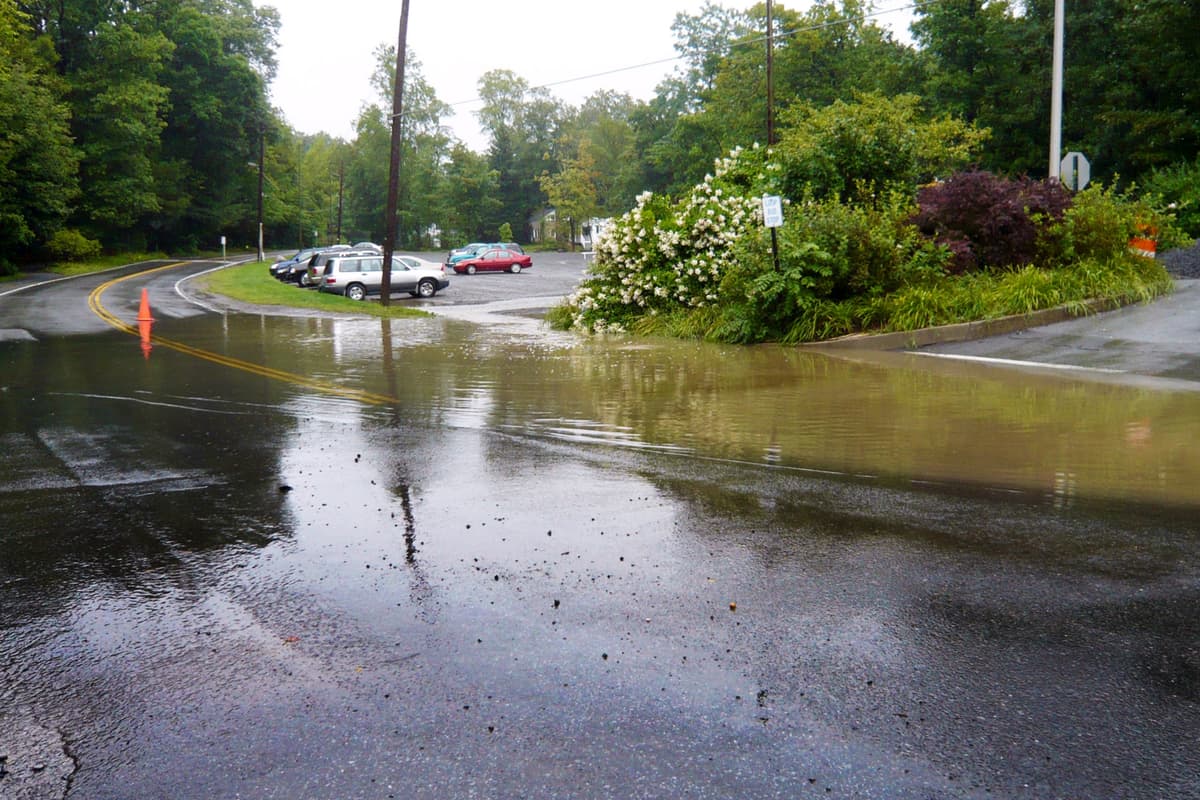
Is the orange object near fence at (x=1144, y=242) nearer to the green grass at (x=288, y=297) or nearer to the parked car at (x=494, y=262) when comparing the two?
the green grass at (x=288, y=297)

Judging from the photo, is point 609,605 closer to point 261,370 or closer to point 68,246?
point 261,370

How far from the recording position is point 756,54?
6538cm

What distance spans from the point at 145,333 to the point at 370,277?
15790 mm

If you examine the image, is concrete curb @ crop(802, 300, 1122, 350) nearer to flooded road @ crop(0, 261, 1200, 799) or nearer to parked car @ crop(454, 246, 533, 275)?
flooded road @ crop(0, 261, 1200, 799)

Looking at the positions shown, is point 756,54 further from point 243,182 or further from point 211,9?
point 211,9

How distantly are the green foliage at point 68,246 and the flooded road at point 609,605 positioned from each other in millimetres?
53491

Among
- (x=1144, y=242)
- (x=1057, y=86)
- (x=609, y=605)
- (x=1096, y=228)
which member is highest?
(x=1057, y=86)

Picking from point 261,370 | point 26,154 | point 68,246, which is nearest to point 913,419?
point 261,370

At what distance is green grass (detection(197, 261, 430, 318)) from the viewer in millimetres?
29594

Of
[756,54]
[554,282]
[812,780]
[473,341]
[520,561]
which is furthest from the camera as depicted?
[756,54]

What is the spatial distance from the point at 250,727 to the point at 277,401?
29.1 ft

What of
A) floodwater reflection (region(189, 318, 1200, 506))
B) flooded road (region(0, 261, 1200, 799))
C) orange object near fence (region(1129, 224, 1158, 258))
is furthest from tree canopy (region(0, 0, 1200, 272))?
flooded road (region(0, 261, 1200, 799))

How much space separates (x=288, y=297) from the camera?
112ft

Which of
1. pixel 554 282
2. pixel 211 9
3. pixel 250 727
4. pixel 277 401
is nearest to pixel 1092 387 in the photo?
pixel 277 401
